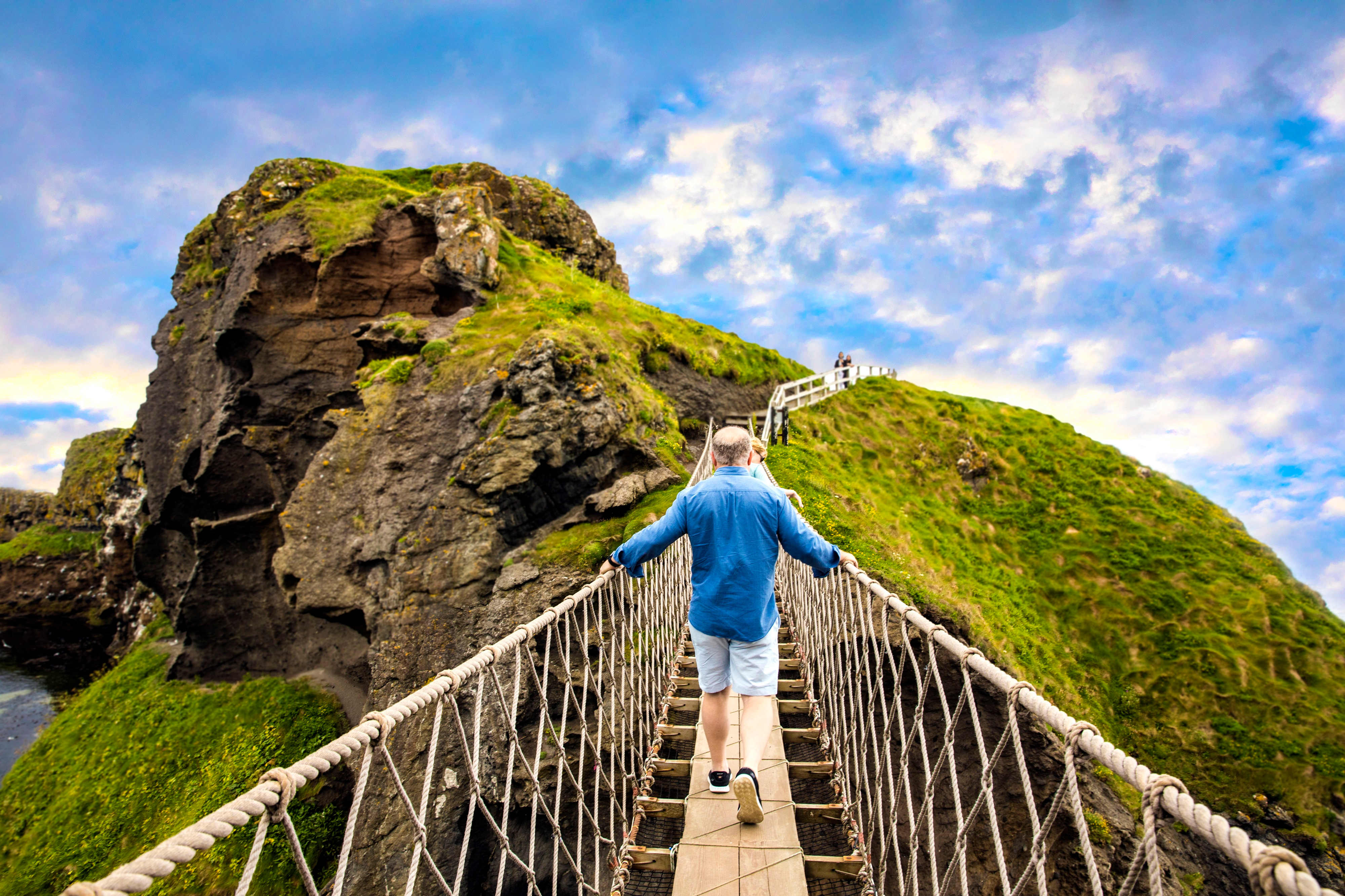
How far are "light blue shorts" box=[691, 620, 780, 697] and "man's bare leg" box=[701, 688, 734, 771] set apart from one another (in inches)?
4.5

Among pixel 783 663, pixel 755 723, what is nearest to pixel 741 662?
pixel 755 723

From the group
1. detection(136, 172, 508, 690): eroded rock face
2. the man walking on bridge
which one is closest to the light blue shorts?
the man walking on bridge

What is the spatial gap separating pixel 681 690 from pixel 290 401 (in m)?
13.6

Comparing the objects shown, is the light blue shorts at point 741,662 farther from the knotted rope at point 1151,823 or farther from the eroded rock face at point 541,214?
the eroded rock face at point 541,214

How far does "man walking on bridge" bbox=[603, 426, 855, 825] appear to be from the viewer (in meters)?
2.96

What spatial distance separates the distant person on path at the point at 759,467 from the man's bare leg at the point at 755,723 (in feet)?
3.58

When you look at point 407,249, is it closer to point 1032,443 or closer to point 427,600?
point 427,600

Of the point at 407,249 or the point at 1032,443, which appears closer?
the point at 407,249

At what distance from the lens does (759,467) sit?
3357 millimetres

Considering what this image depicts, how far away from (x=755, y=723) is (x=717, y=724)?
27 centimetres

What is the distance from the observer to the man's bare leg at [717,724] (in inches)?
125

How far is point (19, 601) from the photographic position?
25.2 m

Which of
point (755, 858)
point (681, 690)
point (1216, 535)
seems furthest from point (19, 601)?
point (1216, 535)

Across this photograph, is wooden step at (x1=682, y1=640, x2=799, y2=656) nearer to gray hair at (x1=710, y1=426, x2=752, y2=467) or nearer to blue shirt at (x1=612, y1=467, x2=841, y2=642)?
blue shirt at (x1=612, y1=467, x2=841, y2=642)
